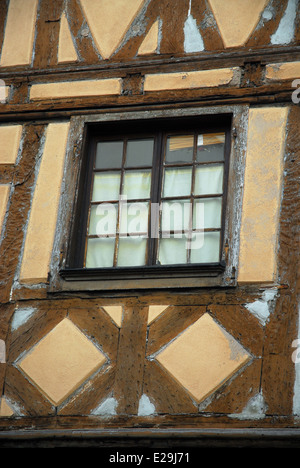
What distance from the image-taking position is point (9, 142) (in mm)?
8211

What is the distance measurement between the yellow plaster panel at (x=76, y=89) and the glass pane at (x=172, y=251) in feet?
4.38

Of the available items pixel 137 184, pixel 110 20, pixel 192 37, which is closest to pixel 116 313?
pixel 137 184

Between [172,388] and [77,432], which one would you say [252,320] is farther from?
[77,432]

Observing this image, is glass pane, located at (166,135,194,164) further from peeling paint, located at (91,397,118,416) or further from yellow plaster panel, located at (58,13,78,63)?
peeling paint, located at (91,397,118,416)

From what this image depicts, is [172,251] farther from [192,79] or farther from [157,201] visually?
[192,79]

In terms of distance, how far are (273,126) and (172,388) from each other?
212 cm

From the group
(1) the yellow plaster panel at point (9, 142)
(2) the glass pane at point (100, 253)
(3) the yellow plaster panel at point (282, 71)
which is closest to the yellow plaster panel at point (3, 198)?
(1) the yellow plaster panel at point (9, 142)

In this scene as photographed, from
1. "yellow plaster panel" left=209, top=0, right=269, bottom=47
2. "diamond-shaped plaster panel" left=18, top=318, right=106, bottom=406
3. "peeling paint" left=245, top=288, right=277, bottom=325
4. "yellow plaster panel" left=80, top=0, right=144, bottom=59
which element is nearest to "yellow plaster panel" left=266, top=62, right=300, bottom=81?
"yellow plaster panel" left=209, top=0, right=269, bottom=47

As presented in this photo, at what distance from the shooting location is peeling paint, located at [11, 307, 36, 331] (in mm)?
7500

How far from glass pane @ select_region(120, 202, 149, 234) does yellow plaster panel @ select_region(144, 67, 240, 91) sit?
3.15 ft

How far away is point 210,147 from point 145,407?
214 cm

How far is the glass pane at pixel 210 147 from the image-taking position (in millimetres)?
7883

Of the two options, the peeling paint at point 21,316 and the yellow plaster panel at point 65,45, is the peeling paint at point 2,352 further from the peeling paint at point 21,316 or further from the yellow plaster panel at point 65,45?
the yellow plaster panel at point 65,45

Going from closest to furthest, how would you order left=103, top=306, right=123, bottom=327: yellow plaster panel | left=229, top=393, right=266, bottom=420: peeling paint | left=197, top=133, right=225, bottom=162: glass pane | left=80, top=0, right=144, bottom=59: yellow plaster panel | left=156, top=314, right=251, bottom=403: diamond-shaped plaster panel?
left=229, top=393, right=266, bottom=420: peeling paint → left=156, top=314, right=251, bottom=403: diamond-shaped plaster panel → left=103, top=306, right=123, bottom=327: yellow plaster panel → left=197, top=133, right=225, bottom=162: glass pane → left=80, top=0, right=144, bottom=59: yellow plaster panel
